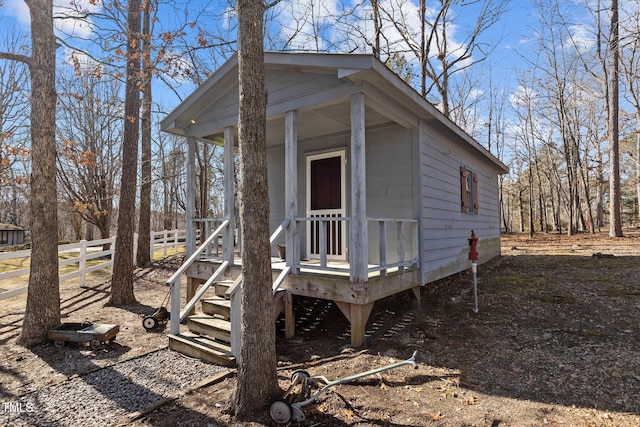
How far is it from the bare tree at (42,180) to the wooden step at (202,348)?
202 centimetres

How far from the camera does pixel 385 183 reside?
6.07 meters

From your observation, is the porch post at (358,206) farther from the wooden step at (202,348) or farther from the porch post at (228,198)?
the porch post at (228,198)

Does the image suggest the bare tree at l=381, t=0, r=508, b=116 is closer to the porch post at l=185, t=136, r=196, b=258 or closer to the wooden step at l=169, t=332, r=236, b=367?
the porch post at l=185, t=136, r=196, b=258

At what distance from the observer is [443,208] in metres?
6.49

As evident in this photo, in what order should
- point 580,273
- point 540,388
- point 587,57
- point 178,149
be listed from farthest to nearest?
point 178,149, point 587,57, point 580,273, point 540,388

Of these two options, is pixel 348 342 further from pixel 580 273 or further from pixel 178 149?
pixel 178 149

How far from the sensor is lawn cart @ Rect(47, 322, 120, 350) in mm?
4465

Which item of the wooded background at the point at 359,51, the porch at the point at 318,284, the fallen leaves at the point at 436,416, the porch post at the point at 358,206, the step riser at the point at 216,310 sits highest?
the wooded background at the point at 359,51

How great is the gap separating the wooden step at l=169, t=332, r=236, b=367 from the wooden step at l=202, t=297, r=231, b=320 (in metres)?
0.38

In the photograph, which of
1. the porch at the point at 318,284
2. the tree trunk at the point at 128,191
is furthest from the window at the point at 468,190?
the tree trunk at the point at 128,191

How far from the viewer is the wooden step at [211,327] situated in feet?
14.0

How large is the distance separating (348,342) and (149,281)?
7107 millimetres

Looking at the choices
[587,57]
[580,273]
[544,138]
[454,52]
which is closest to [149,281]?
[580,273]

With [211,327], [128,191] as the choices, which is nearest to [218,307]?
[211,327]
